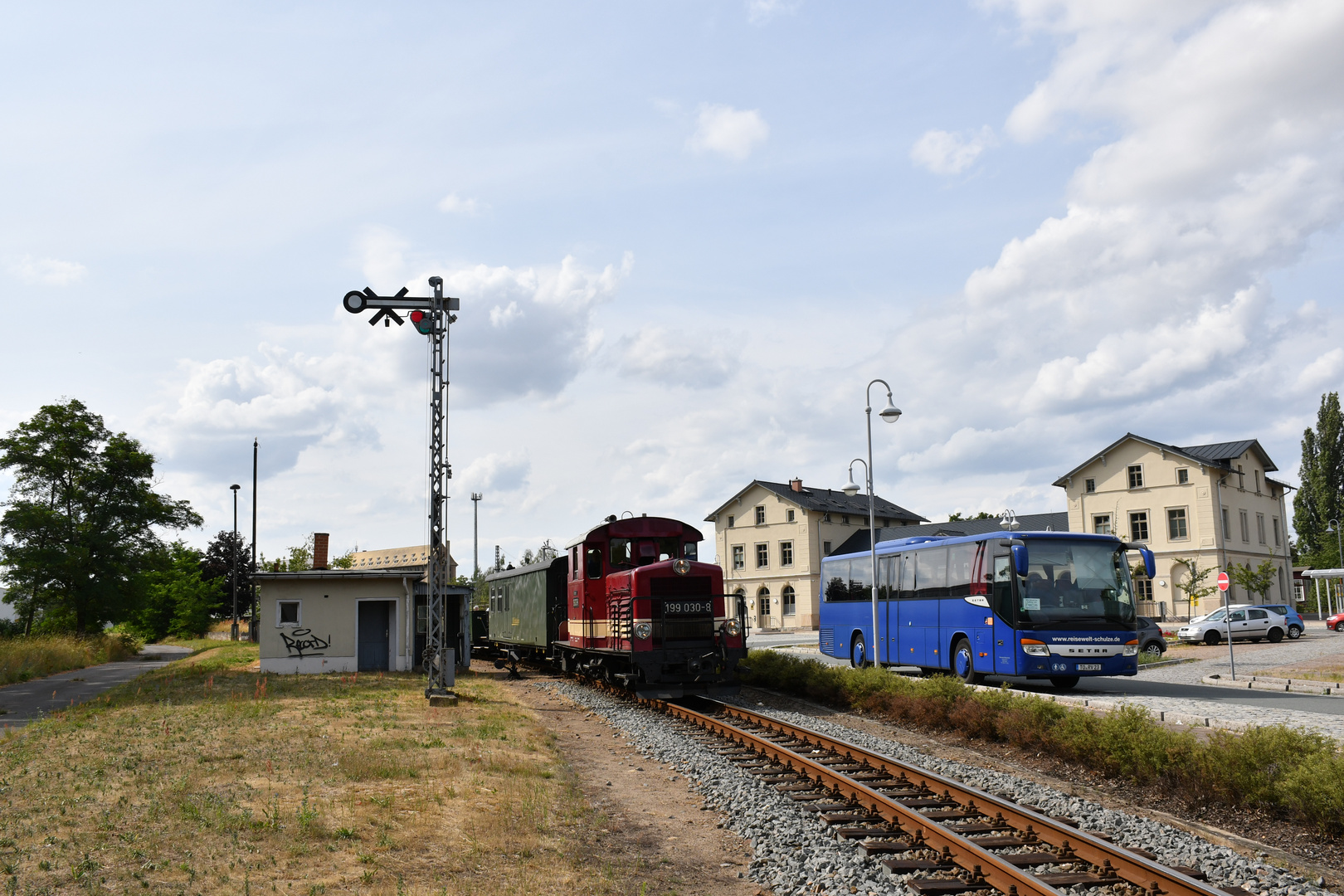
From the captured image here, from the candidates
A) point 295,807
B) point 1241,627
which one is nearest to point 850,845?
point 295,807

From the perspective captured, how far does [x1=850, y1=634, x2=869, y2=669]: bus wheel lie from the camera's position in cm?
2396

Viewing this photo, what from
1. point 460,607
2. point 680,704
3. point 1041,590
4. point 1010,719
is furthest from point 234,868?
point 460,607

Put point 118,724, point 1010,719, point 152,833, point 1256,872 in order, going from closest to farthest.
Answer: point 1256,872 → point 152,833 → point 1010,719 → point 118,724

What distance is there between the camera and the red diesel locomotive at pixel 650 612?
16.9 meters

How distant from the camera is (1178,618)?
48.9 m

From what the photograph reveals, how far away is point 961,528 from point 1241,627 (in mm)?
26488

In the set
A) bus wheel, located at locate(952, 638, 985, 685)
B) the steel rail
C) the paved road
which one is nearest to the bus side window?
bus wheel, located at locate(952, 638, 985, 685)

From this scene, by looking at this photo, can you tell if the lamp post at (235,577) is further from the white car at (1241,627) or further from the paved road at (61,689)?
the white car at (1241,627)

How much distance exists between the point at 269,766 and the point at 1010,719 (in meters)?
9.24

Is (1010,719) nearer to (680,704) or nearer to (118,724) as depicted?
A: (680,704)

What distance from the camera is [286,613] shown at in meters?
25.8

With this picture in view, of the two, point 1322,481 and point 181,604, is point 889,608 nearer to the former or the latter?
point 181,604

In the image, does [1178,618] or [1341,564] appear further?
[1341,564]

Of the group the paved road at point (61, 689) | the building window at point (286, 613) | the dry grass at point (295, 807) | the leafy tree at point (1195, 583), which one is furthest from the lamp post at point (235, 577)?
the leafy tree at point (1195, 583)
